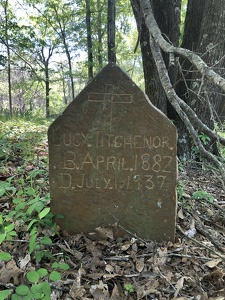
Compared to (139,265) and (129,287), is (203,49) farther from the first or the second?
(129,287)

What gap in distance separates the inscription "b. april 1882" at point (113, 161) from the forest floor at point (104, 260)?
386 mm

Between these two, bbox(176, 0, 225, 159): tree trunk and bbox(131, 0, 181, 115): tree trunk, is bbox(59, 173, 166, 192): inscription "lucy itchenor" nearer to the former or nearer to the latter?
bbox(176, 0, 225, 159): tree trunk

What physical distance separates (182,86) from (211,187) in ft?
6.25

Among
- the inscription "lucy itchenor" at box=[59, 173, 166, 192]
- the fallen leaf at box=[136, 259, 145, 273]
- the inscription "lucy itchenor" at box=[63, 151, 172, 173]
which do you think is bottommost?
the fallen leaf at box=[136, 259, 145, 273]

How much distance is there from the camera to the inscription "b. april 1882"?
223cm

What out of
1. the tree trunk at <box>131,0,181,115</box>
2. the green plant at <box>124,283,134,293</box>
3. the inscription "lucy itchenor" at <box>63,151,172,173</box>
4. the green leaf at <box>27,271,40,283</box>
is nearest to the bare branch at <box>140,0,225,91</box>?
the inscription "lucy itchenor" at <box>63,151,172,173</box>

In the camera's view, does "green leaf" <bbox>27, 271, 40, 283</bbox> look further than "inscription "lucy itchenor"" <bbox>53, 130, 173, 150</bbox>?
No

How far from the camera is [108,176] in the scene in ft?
7.56

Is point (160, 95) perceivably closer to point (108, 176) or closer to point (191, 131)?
point (191, 131)

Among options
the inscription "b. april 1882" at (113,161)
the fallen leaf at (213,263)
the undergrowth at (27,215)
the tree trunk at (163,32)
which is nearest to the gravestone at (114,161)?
A: the inscription "b. april 1882" at (113,161)

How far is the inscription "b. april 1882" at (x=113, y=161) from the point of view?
7.33 ft

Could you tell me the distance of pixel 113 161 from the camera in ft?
7.49

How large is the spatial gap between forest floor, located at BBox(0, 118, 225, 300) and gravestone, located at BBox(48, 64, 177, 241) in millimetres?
159

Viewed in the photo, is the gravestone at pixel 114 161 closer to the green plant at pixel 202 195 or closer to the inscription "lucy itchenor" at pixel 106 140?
the inscription "lucy itchenor" at pixel 106 140
